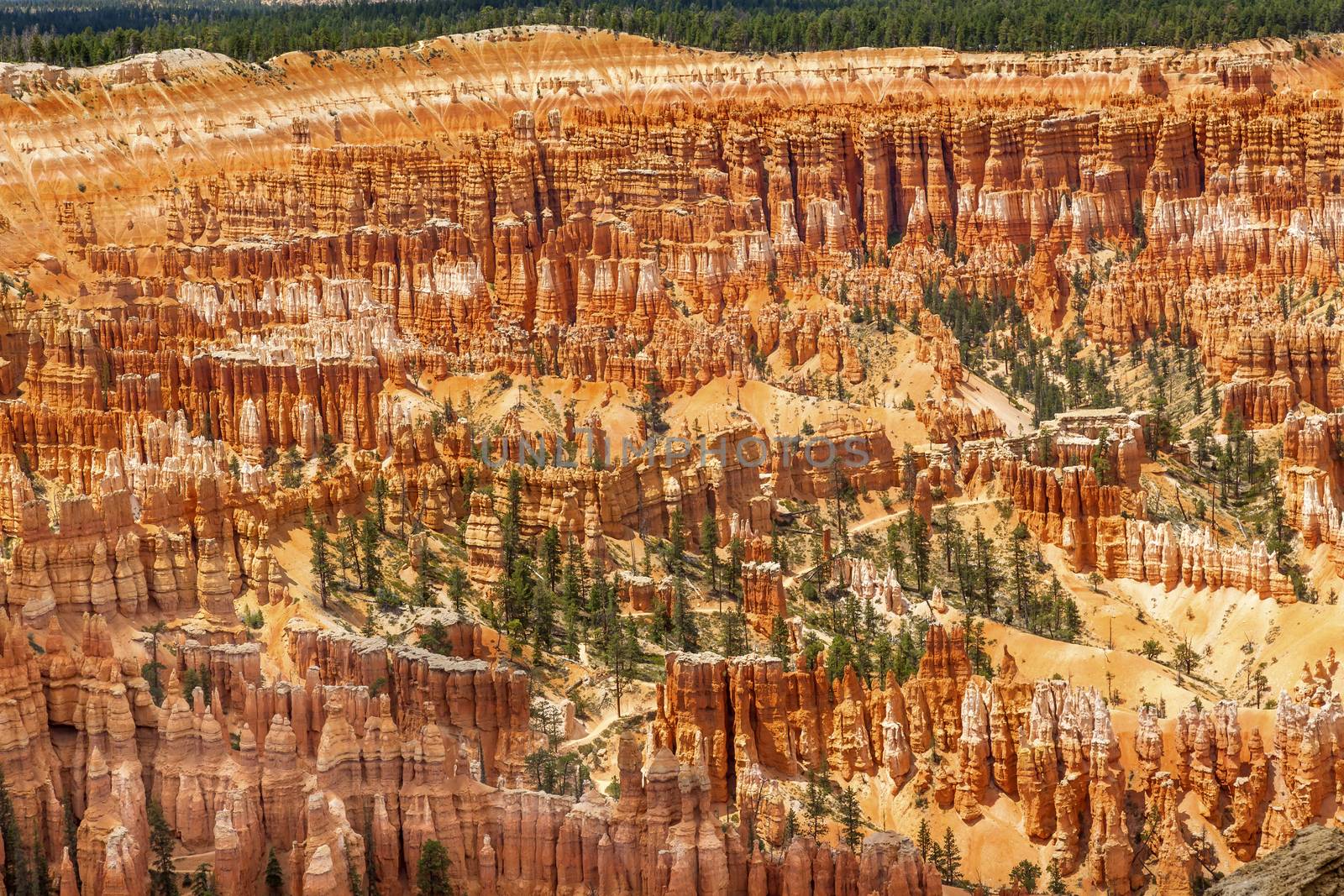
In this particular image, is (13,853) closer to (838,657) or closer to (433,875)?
(433,875)

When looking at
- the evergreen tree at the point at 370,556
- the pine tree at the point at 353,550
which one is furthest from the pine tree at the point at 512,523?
the pine tree at the point at 353,550

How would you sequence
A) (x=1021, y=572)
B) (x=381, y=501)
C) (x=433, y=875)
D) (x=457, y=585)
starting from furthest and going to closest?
1. (x=1021, y=572)
2. (x=381, y=501)
3. (x=457, y=585)
4. (x=433, y=875)

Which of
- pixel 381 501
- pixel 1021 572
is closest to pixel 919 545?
pixel 1021 572

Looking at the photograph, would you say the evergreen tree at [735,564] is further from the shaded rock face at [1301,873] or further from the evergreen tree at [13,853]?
the shaded rock face at [1301,873]

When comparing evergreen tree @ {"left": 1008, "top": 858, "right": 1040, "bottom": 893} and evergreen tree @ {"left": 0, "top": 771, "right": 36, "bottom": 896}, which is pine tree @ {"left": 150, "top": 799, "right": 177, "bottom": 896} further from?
evergreen tree @ {"left": 1008, "top": 858, "right": 1040, "bottom": 893}

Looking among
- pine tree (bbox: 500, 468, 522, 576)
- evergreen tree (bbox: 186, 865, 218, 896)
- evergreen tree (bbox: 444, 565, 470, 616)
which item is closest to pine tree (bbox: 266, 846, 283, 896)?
evergreen tree (bbox: 186, 865, 218, 896)

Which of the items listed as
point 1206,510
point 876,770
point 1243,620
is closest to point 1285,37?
point 1206,510

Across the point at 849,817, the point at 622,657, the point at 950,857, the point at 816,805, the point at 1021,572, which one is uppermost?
the point at 622,657

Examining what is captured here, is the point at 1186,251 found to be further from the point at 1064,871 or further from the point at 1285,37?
the point at 1064,871
